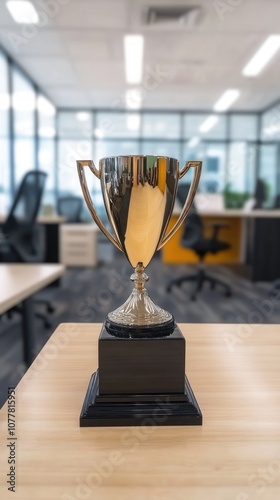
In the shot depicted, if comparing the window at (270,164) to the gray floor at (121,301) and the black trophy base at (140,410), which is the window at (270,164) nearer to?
the gray floor at (121,301)

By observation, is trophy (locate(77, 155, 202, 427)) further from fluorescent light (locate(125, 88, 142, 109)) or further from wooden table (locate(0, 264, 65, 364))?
fluorescent light (locate(125, 88, 142, 109))

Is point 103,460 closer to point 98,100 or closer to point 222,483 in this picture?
point 222,483

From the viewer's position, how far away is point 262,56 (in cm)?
480

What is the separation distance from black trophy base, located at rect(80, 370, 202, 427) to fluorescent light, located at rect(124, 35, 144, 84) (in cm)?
452

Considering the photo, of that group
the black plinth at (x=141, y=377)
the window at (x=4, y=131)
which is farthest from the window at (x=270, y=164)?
the black plinth at (x=141, y=377)

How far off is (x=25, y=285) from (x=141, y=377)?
2.25 feet

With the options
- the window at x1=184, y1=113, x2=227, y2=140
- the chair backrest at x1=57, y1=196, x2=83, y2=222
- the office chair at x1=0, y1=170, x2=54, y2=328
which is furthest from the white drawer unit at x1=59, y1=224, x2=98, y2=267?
the window at x1=184, y1=113, x2=227, y2=140

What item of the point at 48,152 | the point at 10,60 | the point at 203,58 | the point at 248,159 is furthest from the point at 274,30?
the point at 48,152

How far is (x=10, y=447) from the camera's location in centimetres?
43

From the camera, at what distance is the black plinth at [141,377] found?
50 cm

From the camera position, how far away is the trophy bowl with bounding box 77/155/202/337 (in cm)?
53

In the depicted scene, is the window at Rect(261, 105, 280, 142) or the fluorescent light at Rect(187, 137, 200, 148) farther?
the fluorescent light at Rect(187, 137, 200, 148)

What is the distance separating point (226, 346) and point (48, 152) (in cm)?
748

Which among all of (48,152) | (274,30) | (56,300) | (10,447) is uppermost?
(274,30)
